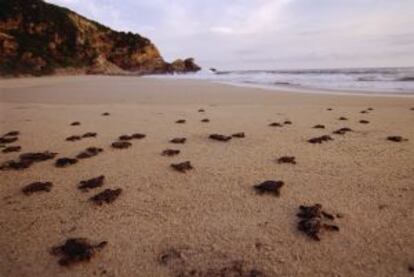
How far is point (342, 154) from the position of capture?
4410mm

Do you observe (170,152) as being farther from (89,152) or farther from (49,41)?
(49,41)

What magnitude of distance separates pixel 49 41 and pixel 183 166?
39642 mm

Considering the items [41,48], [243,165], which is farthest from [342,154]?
[41,48]

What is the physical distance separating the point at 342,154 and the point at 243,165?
4.64 ft

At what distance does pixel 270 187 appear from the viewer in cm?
331

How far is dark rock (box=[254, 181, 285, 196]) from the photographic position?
3.26 m

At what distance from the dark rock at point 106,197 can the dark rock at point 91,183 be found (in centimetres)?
25

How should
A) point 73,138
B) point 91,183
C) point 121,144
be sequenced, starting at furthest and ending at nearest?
point 73,138
point 121,144
point 91,183

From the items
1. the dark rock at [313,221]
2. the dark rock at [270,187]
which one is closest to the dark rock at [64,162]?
the dark rock at [270,187]

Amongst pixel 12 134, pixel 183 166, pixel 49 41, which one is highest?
pixel 49 41

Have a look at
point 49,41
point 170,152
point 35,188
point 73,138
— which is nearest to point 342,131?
point 170,152

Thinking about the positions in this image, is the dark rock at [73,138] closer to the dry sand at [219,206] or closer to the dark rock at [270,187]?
the dry sand at [219,206]

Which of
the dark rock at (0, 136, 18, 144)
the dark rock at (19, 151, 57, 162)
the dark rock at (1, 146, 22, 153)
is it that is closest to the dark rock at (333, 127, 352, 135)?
the dark rock at (19, 151, 57, 162)

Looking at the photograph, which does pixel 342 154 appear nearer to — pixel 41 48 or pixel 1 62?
pixel 1 62
